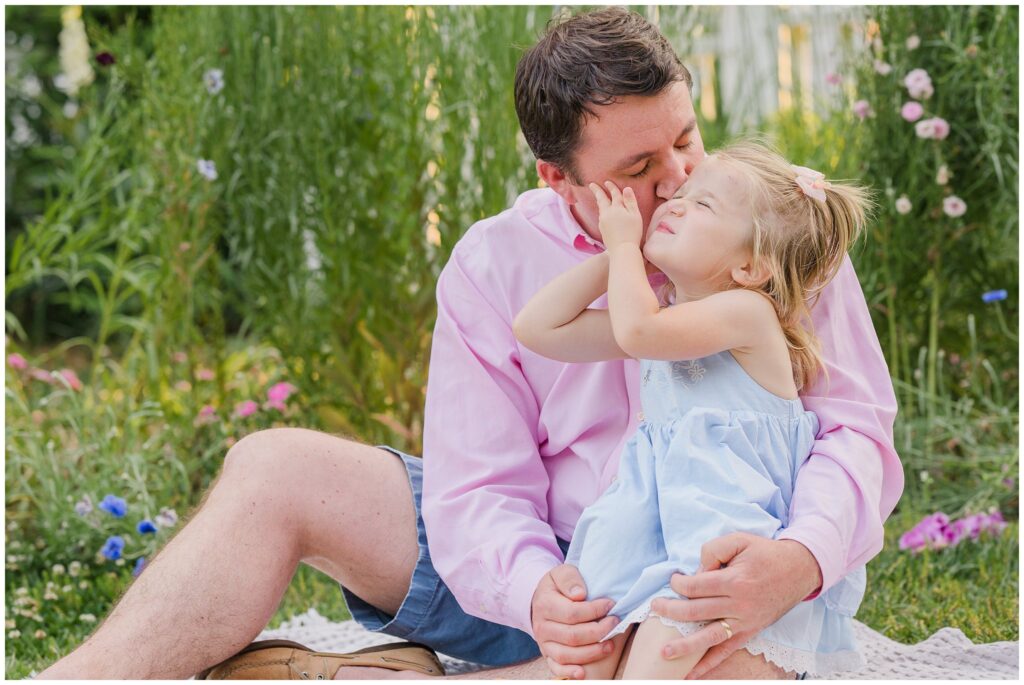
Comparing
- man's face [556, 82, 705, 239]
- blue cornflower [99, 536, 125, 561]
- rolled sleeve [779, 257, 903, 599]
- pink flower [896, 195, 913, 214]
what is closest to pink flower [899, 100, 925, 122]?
pink flower [896, 195, 913, 214]

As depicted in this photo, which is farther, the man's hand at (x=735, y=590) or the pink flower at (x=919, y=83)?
the pink flower at (x=919, y=83)

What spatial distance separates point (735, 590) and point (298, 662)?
81cm

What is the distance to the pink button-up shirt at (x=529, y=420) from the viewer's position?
1891 millimetres

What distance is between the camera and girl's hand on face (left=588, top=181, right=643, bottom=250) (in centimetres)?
180

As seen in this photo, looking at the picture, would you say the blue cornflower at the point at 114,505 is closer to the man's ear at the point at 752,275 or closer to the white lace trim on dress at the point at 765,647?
the white lace trim on dress at the point at 765,647

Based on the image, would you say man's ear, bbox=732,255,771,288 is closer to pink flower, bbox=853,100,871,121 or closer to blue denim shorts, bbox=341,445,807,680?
blue denim shorts, bbox=341,445,807,680

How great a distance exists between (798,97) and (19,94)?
3.63 metres

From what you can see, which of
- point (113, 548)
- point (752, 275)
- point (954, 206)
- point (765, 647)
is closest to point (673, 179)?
point (752, 275)

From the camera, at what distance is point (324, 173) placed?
11.2 ft

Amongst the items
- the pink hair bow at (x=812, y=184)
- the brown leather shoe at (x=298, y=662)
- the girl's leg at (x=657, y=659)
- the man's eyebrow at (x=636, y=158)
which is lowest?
the brown leather shoe at (x=298, y=662)

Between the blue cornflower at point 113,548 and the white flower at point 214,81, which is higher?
the white flower at point 214,81

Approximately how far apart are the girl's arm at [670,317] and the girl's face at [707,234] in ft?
0.16

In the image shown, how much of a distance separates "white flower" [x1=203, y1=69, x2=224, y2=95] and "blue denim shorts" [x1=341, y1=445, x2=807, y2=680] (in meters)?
1.59

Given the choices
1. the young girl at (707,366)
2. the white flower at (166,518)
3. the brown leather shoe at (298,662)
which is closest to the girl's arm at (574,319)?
the young girl at (707,366)
